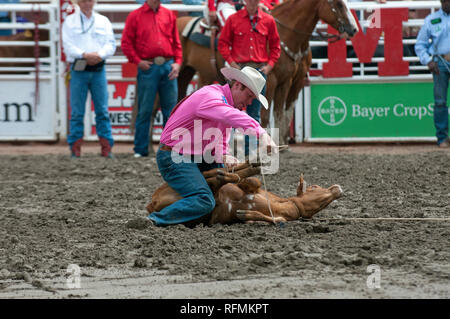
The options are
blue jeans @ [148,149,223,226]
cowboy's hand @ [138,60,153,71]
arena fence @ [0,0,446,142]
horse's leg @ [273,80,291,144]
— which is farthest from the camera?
arena fence @ [0,0,446,142]

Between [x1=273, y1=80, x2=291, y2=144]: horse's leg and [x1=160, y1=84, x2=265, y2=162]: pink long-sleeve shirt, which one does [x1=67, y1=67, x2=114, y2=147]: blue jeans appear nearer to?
[x1=273, y1=80, x2=291, y2=144]: horse's leg

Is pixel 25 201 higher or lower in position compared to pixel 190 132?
lower

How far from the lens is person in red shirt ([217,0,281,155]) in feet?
34.3

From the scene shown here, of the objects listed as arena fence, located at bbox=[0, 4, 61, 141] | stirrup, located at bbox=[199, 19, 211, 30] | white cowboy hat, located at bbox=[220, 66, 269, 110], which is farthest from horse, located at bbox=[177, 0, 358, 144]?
white cowboy hat, located at bbox=[220, 66, 269, 110]

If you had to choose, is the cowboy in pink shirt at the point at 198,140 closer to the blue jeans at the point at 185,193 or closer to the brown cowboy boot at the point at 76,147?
the blue jeans at the point at 185,193

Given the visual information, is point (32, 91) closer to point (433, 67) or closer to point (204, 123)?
point (433, 67)

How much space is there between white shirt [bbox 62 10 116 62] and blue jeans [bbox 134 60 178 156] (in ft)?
1.94

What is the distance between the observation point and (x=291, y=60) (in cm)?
1127

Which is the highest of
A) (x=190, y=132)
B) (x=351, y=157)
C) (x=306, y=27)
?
(x=306, y=27)

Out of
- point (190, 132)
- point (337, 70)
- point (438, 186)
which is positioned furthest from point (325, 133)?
point (190, 132)

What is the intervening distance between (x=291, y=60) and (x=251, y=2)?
1233mm

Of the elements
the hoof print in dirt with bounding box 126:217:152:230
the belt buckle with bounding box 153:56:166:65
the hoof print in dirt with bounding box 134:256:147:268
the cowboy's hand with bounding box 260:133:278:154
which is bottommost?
the hoof print in dirt with bounding box 126:217:152:230
